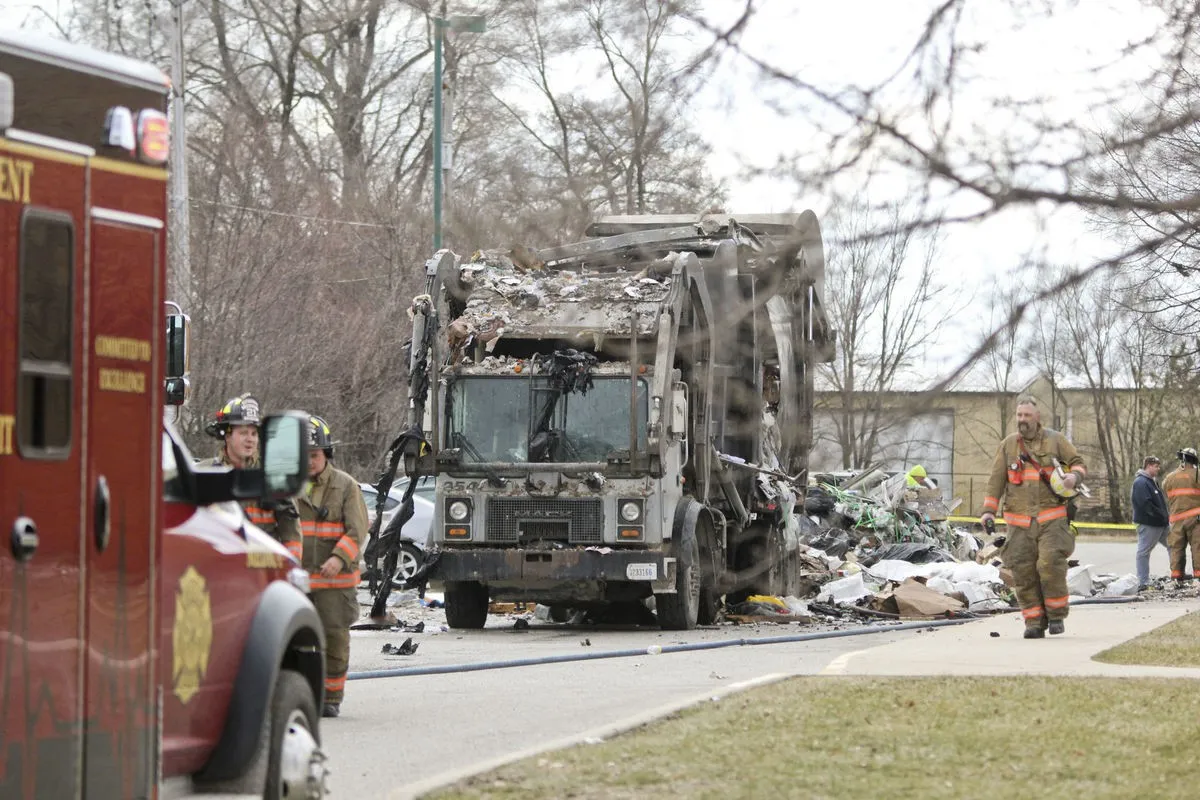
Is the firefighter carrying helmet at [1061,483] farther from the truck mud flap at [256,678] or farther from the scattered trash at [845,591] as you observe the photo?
the truck mud flap at [256,678]

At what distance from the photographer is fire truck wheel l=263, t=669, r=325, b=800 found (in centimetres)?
646

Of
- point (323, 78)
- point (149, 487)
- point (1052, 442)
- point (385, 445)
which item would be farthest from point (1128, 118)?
point (323, 78)

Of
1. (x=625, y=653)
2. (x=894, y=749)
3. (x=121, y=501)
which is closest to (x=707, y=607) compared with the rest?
(x=625, y=653)

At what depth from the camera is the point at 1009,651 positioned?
14398 mm

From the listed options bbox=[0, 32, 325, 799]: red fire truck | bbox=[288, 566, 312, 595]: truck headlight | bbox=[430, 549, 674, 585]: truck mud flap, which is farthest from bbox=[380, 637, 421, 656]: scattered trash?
bbox=[0, 32, 325, 799]: red fire truck

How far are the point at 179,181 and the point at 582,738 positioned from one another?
14383 mm

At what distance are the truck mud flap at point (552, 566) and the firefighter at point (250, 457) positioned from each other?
23.3 ft

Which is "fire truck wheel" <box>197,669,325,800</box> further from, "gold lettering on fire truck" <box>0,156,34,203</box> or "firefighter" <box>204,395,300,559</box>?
"firefighter" <box>204,395,300,559</box>

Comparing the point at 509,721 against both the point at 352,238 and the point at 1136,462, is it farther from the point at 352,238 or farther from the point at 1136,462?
the point at 1136,462

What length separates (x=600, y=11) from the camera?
688 centimetres

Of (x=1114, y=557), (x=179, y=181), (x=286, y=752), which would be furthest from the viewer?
(x=1114, y=557)

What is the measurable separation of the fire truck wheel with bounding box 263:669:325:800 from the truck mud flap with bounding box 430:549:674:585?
10.0m

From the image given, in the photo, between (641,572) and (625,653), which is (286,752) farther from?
(641,572)

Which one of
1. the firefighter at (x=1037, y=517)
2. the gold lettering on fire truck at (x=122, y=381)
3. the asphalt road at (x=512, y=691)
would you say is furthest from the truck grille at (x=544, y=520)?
the gold lettering on fire truck at (x=122, y=381)
